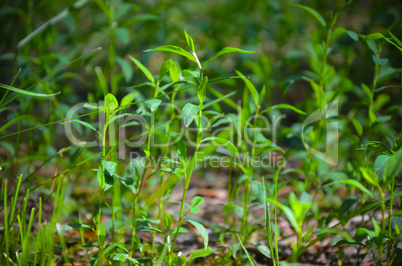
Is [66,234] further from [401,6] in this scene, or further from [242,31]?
[401,6]

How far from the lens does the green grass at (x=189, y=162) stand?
1003 mm

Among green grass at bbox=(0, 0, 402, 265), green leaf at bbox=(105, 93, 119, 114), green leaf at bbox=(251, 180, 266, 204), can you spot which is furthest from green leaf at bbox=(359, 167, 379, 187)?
green leaf at bbox=(105, 93, 119, 114)

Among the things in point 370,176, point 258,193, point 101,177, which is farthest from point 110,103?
point 370,176

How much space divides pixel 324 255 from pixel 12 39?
215 cm

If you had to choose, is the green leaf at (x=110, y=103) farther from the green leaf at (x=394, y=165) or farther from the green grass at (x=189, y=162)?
the green leaf at (x=394, y=165)

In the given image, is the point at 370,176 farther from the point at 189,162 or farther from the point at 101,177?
the point at 101,177

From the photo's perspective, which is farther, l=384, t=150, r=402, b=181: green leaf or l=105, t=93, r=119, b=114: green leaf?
l=105, t=93, r=119, b=114: green leaf

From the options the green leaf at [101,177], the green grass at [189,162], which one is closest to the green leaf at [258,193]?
the green grass at [189,162]

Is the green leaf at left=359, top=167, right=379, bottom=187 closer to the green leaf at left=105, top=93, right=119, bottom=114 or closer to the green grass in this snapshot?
the green grass

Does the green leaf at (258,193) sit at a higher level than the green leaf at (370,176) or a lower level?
lower

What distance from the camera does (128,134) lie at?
2.38m

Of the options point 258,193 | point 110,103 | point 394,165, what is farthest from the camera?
point 258,193

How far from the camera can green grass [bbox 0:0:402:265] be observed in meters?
1.00

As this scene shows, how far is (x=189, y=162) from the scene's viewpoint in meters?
1.06
